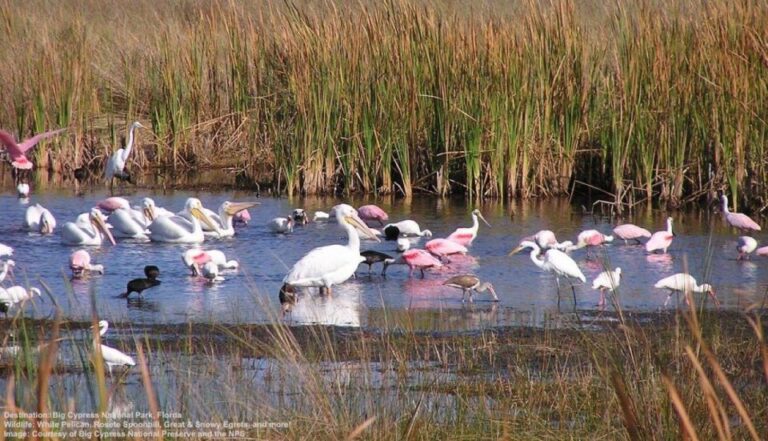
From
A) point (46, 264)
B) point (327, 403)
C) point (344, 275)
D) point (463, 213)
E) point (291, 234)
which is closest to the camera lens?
point (327, 403)

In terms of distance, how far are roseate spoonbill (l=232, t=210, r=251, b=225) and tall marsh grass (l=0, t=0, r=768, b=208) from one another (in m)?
1.39

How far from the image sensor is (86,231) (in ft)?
36.5

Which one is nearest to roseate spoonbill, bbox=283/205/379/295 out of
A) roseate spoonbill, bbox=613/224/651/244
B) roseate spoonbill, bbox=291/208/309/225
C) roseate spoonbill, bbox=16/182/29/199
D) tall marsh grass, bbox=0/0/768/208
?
roseate spoonbill, bbox=613/224/651/244

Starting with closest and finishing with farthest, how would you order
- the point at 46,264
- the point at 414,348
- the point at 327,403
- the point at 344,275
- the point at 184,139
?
the point at 327,403 < the point at 414,348 < the point at 344,275 < the point at 46,264 < the point at 184,139

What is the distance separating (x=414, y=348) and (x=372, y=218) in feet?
18.5

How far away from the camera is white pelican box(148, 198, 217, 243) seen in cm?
1155

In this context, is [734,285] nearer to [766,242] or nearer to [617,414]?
[766,242]

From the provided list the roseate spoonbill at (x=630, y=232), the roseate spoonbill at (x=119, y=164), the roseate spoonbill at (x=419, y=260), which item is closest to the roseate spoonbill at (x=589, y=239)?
the roseate spoonbill at (x=630, y=232)

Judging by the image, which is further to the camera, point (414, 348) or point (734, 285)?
point (734, 285)

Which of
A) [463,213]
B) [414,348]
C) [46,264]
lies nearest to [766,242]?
[463,213]

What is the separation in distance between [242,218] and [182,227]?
1.03 metres

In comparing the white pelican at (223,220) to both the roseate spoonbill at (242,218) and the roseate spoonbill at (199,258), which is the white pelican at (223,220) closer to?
the roseate spoonbill at (242,218)

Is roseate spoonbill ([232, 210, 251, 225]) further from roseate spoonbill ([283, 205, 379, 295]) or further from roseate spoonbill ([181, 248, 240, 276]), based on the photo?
roseate spoonbill ([283, 205, 379, 295])

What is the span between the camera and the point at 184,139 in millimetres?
15883
